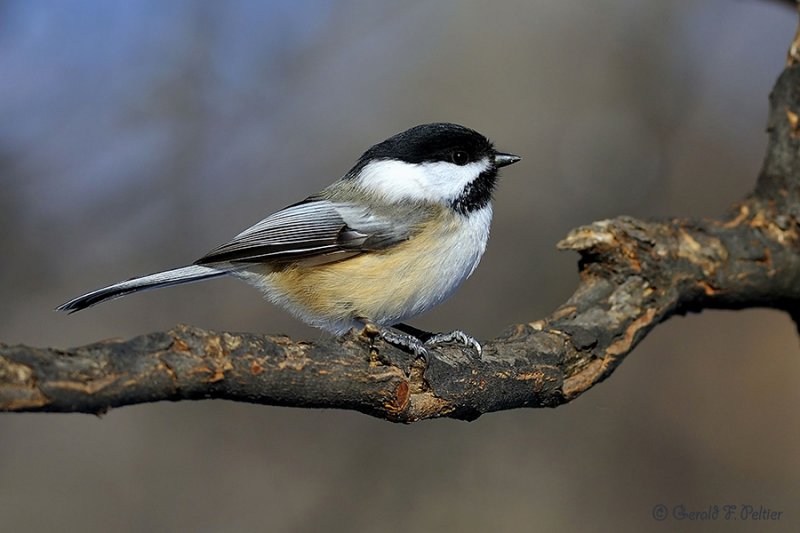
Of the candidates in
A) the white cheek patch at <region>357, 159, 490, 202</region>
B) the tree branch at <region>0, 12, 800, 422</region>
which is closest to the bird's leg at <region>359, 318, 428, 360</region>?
the tree branch at <region>0, 12, 800, 422</region>

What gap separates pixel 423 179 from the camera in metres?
2.94

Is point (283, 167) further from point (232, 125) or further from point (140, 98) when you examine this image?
point (140, 98)

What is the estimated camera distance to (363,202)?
298 cm

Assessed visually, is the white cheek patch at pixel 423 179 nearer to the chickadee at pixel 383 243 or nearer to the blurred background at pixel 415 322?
the chickadee at pixel 383 243

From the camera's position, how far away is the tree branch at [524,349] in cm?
148

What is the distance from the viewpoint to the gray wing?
2752 millimetres

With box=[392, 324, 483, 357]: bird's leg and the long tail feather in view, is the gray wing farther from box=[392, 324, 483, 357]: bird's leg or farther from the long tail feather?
box=[392, 324, 483, 357]: bird's leg

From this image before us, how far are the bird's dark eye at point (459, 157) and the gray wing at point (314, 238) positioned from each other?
1.20ft

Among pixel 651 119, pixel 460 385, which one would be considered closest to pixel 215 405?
pixel 460 385

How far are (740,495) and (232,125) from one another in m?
3.69

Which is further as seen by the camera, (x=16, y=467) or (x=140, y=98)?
(x=140, y=98)

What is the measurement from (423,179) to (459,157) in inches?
6.6

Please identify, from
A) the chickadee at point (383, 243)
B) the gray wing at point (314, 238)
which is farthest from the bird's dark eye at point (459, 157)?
the gray wing at point (314, 238)

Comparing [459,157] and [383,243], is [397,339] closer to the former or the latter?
[383,243]
